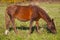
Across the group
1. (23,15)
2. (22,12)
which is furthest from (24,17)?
(22,12)

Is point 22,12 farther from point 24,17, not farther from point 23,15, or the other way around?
point 24,17

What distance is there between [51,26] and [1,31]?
291 cm

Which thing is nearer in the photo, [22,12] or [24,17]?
[24,17]

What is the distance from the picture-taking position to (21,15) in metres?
11.4

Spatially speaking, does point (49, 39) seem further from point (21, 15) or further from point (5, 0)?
point (5, 0)

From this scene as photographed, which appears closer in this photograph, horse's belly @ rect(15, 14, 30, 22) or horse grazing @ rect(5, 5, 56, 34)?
horse grazing @ rect(5, 5, 56, 34)

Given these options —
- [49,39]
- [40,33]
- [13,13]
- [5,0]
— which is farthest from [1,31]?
[5,0]

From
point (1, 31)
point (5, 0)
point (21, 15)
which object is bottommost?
point (5, 0)

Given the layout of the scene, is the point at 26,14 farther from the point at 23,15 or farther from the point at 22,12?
the point at 22,12

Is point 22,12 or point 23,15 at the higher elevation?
point 22,12

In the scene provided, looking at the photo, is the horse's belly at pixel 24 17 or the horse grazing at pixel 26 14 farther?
the horse's belly at pixel 24 17

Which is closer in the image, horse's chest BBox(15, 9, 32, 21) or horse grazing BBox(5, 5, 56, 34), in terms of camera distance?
horse grazing BBox(5, 5, 56, 34)

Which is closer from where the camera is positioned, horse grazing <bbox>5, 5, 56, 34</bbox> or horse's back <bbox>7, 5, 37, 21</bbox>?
horse grazing <bbox>5, 5, 56, 34</bbox>

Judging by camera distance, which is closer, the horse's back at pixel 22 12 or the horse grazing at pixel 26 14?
the horse grazing at pixel 26 14
